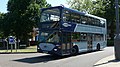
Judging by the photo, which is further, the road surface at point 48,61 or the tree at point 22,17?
the tree at point 22,17

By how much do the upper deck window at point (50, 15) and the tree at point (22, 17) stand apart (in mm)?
23644

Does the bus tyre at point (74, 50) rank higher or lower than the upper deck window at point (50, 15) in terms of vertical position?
lower

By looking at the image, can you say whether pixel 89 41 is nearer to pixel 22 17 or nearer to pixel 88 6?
pixel 22 17

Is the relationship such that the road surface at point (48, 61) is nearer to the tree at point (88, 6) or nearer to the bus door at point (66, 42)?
the bus door at point (66, 42)

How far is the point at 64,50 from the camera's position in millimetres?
21578

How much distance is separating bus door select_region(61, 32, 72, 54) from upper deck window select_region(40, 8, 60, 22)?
1529 millimetres

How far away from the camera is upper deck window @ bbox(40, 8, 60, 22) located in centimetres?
2127

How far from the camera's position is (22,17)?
4528cm

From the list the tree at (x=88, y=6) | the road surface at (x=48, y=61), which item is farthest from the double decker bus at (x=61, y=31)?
the tree at (x=88, y=6)

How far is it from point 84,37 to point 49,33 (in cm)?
575

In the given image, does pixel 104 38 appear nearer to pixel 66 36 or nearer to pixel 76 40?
pixel 76 40

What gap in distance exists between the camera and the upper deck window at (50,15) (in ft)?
69.8

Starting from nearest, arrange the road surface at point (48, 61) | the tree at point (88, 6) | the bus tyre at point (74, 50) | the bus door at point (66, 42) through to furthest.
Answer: the road surface at point (48, 61) → the bus door at point (66, 42) → the bus tyre at point (74, 50) → the tree at point (88, 6)

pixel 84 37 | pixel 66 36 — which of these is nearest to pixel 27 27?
pixel 84 37
